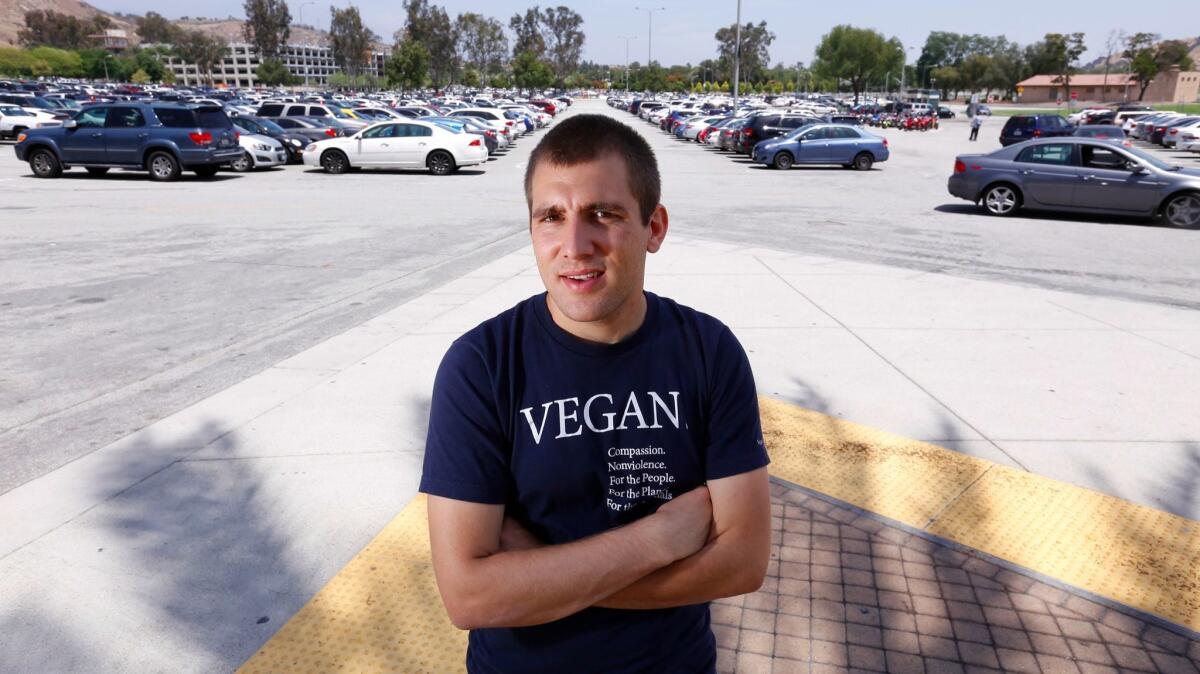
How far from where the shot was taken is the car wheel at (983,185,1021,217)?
14758 millimetres

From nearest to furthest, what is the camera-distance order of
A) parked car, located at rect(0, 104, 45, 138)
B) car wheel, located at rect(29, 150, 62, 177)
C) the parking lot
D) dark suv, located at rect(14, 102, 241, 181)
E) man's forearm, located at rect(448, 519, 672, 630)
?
1. man's forearm, located at rect(448, 519, 672, 630)
2. the parking lot
3. dark suv, located at rect(14, 102, 241, 181)
4. car wheel, located at rect(29, 150, 62, 177)
5. parked car, located at rect(0, 104, 45, 138)

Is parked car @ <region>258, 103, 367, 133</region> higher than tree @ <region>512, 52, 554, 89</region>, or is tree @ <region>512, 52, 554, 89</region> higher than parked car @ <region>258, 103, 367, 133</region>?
tree @ <region>512, 52, 554, 89</region>

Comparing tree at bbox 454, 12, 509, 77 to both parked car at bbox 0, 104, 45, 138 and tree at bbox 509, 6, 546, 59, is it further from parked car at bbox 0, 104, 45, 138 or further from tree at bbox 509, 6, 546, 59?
parked car at bbox 0, 104, 45, 138

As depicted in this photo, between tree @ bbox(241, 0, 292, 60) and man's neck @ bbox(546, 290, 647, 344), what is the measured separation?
366ft

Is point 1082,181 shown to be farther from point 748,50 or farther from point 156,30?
point 156,30

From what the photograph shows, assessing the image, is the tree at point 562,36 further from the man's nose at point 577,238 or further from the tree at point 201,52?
the man's nose at point 577,238

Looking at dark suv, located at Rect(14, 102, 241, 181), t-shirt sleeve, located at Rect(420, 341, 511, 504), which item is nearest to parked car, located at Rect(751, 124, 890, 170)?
dark suv, located at Rect(14, 102, 241, 181)

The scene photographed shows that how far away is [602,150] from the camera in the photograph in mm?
1697

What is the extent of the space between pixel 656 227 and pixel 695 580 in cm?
Result: 79

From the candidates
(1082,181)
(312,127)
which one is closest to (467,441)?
(1082,181)

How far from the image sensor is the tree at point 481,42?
123750 mm

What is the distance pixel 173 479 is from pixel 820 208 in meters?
13.7

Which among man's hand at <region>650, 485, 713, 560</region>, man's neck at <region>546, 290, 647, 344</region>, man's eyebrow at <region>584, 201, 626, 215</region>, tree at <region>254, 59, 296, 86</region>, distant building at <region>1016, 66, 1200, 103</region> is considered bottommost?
man's hand at <region>650, 485, 713, 560</region>

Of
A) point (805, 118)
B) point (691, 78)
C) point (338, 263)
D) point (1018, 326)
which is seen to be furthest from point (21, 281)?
point (691, 78)
